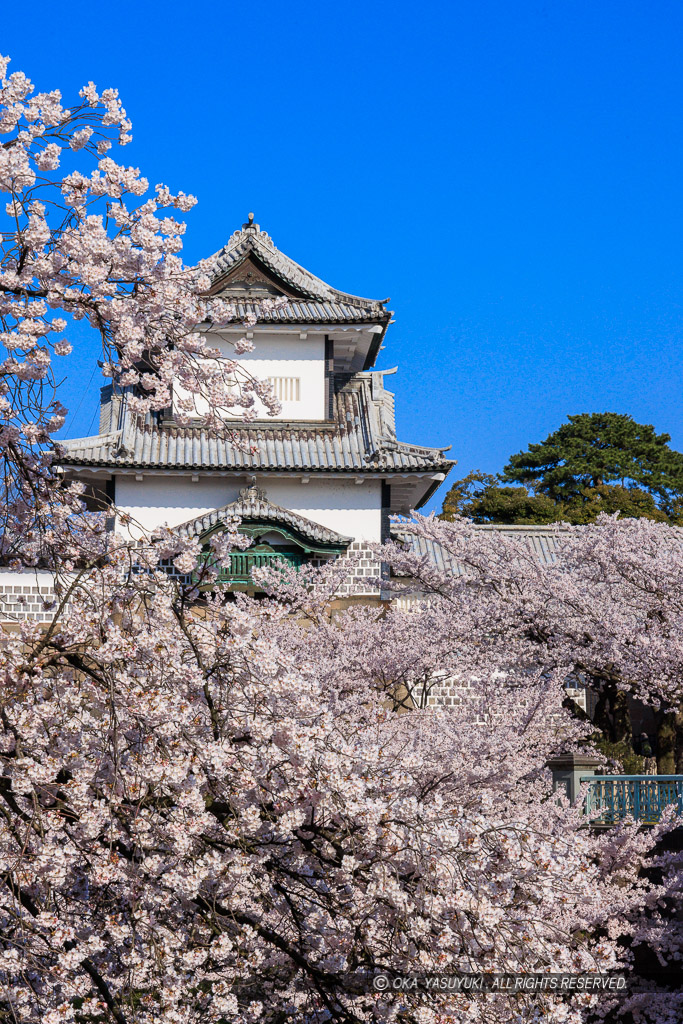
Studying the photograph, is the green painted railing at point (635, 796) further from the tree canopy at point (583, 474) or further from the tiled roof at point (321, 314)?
the tree canopy at point (583, 474)

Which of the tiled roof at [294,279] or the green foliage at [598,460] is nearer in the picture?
the tiled roof at [294,279]

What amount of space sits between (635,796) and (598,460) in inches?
1272

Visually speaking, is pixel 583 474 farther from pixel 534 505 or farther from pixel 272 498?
pixel 272 498

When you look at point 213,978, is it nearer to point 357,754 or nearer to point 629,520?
point 357,754

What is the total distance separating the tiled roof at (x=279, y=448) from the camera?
2244 cm

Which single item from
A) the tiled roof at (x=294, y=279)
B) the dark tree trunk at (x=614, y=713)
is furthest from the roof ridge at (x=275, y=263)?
the dark tree trunk at (x=614, y=713)

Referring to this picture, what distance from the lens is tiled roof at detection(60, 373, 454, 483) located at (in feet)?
73.6

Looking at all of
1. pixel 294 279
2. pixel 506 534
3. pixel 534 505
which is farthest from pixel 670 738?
pixel 534 505

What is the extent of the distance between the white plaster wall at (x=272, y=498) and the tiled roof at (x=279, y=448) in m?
0.53

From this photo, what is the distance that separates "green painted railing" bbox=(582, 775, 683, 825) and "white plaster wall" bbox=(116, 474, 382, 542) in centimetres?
1084

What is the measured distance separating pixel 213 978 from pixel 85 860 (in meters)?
1.36

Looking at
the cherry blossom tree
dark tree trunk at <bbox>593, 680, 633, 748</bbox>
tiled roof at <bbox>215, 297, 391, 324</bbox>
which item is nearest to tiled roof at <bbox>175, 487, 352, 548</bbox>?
tiled roof at <bbox>215, 297, 391, 324</bbox>

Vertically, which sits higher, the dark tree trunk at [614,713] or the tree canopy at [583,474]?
the tree canopy at [583,474]

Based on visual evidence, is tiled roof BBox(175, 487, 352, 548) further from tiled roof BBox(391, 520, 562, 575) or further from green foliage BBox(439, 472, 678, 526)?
Result: green foliage BBox(439, 472, 678, 526)
